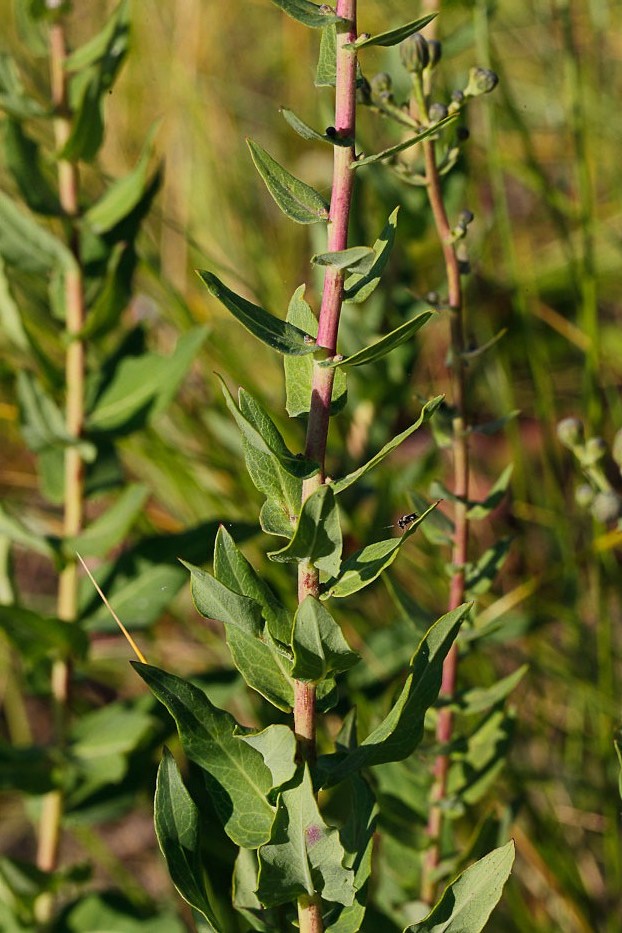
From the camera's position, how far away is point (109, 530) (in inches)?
43.0

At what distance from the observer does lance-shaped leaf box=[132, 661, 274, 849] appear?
24.7 inches

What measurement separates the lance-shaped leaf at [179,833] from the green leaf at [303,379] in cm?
23

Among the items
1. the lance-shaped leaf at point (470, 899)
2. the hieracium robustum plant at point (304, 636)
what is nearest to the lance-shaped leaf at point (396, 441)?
the hieracium robustum plant at point (304, 636)

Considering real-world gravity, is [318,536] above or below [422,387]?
above

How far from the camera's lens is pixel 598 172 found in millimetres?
2453

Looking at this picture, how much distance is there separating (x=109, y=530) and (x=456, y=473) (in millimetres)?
419

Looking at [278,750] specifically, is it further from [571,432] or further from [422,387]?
[422,387]

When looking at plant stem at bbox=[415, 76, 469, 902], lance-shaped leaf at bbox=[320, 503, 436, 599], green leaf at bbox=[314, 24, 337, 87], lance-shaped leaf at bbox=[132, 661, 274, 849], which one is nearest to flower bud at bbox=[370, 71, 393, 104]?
plant stem at bbox=[415, 76, 469, 902]

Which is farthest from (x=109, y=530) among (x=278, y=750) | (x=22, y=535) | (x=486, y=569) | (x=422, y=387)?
(x=422, y=387)

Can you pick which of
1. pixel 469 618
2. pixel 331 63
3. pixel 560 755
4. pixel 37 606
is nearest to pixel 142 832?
pixel 37 606

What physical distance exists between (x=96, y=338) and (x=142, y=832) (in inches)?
43.9

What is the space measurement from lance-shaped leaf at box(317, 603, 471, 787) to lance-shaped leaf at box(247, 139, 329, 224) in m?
0.25

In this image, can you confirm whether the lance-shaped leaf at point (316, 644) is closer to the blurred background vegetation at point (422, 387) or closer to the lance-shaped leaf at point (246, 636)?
the lance-shaped leaf at point (246, 636)

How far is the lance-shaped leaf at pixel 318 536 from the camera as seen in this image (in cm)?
56
